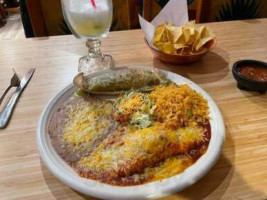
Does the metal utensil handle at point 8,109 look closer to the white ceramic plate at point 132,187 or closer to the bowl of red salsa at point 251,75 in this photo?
the white ceramic plate at point 132,187

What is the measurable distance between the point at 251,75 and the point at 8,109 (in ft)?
2.78

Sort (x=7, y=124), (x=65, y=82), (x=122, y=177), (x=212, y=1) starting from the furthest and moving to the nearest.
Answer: (x=212, y=1)
(x=65, y=82)
(x=7, y=124)
(x=122, y=177)

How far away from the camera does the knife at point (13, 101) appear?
0.85m

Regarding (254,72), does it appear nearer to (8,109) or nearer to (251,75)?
(251,75)

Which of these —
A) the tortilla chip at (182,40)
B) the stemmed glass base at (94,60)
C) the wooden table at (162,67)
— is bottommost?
the wooden table at (162,67)

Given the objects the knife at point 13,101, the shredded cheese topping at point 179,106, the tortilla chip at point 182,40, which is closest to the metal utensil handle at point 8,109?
the knife at point 13,101

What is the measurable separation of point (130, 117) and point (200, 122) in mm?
202

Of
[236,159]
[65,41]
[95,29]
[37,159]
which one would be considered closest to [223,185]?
[236,159]

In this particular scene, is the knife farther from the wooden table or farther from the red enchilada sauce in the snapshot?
the red enchilada sauce

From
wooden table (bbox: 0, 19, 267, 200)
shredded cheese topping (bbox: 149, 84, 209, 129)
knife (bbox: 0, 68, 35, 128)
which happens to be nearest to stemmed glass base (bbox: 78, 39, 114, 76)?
wooden table (bbox: 0, 19, 267, 200)

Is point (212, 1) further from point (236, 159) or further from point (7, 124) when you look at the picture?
point (7, 124)

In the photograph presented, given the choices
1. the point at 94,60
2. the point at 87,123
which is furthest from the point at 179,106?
the point at 94,60

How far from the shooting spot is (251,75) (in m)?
0.98

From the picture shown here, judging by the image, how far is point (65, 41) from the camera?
1316 mm
